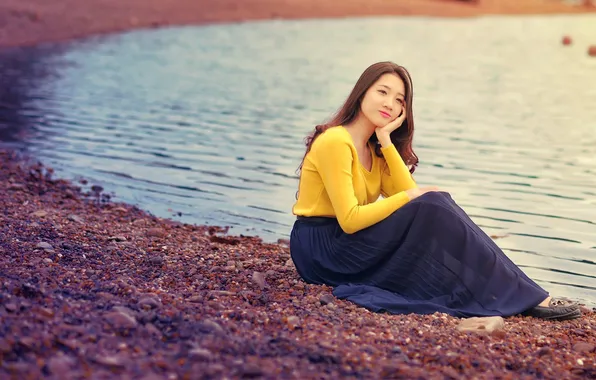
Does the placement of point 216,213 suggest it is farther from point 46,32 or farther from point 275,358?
point 46,32

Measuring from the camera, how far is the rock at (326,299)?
5.44 m

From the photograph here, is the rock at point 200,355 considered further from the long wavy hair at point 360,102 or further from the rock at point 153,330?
the long wavy hair at point 360,102

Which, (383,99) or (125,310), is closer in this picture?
(125,310)

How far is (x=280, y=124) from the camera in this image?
15.5 meters

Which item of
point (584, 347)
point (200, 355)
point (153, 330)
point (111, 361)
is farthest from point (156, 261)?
point (584, 347)

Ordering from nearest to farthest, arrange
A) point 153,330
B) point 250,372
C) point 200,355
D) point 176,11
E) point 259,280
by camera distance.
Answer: point 250,372
point 200,355
point 153,330
point 259,280
point 176,11

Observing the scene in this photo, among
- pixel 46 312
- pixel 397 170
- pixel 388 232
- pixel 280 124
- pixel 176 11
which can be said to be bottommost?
pixel 46 312

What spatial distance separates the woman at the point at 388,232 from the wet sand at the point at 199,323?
0.18m

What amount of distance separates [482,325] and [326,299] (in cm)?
98

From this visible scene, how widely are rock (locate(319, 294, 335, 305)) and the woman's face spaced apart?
1.19 m

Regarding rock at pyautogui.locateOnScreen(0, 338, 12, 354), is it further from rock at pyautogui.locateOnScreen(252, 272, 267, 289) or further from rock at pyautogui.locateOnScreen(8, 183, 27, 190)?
rock at pyautogui.locateOnScreen(8, 183, 27, 190)

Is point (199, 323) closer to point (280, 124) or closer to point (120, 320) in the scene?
point (120, 320)

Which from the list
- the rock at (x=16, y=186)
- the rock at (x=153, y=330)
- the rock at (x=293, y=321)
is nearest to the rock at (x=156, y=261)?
the rock at (x=293, y=321)

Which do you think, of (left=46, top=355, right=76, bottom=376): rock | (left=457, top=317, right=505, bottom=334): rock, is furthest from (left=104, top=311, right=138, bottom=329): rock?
(left=457, top=317, right=505, bottom=334): rock
